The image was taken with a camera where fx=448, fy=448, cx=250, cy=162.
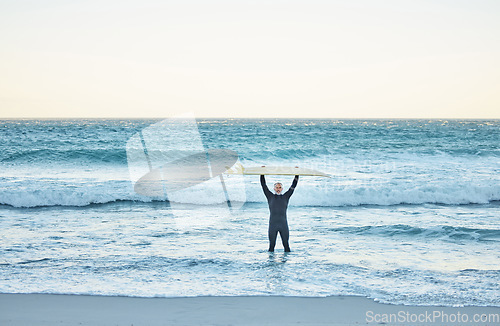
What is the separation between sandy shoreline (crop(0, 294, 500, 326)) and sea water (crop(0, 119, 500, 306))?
0.88 feet

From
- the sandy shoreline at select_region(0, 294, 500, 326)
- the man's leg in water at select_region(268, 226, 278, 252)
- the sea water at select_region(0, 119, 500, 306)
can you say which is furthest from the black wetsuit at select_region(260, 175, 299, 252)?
the sandy shoreline at select_region(0, 294, 500, 326)

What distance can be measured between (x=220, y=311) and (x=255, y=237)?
4.73 meters

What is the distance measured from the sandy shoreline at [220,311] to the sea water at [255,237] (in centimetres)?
27

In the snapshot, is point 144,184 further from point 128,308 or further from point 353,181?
point 128,308

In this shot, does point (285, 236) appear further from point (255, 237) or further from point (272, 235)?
point (255, 237)

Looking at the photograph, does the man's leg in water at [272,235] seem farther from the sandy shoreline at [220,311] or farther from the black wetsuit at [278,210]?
the sandy shoreline at [220,311]

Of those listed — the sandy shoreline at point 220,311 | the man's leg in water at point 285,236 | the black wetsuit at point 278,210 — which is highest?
the black wetsuit at point 278,210

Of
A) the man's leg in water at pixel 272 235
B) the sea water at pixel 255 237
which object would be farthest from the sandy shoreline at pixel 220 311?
the man's leg in water at pixel 272 235

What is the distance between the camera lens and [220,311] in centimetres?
650

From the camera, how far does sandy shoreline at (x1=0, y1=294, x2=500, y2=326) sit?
617cm

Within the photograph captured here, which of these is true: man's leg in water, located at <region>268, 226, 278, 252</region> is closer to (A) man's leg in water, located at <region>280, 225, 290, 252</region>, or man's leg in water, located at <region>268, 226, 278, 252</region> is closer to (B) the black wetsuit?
(B) the black wetsuit

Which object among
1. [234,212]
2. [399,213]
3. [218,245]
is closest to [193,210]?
[234,212]

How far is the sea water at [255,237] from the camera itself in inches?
300

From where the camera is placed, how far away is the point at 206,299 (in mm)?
6961
